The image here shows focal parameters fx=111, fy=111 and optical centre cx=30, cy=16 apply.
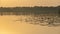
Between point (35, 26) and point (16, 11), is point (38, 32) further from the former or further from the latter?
point (16, 11)

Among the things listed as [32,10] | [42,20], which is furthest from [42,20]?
[32,10]

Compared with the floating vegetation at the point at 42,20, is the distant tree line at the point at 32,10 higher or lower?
higher

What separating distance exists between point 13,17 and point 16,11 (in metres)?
0.06

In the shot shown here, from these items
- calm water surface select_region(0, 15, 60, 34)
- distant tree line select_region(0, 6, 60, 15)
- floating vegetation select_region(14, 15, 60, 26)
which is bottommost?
calm water surface select_region(0, 15, 60, 34)

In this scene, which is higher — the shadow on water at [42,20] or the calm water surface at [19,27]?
the shadow on water at [42,20]

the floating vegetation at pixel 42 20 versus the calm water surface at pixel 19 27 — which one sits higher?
the floating vegetation at pixel 42 20

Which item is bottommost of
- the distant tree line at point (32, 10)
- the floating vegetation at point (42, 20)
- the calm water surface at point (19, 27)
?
the calm water surface at point (19, 27)

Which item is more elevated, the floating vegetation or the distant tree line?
the distant tree line

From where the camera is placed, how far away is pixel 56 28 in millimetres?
993

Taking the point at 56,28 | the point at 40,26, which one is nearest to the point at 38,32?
the point at 40,26

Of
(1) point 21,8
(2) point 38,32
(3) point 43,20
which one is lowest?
(2) point 38,32

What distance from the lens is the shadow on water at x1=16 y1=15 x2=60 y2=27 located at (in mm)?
1014

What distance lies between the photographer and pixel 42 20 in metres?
1.04

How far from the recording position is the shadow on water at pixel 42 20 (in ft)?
3.33
